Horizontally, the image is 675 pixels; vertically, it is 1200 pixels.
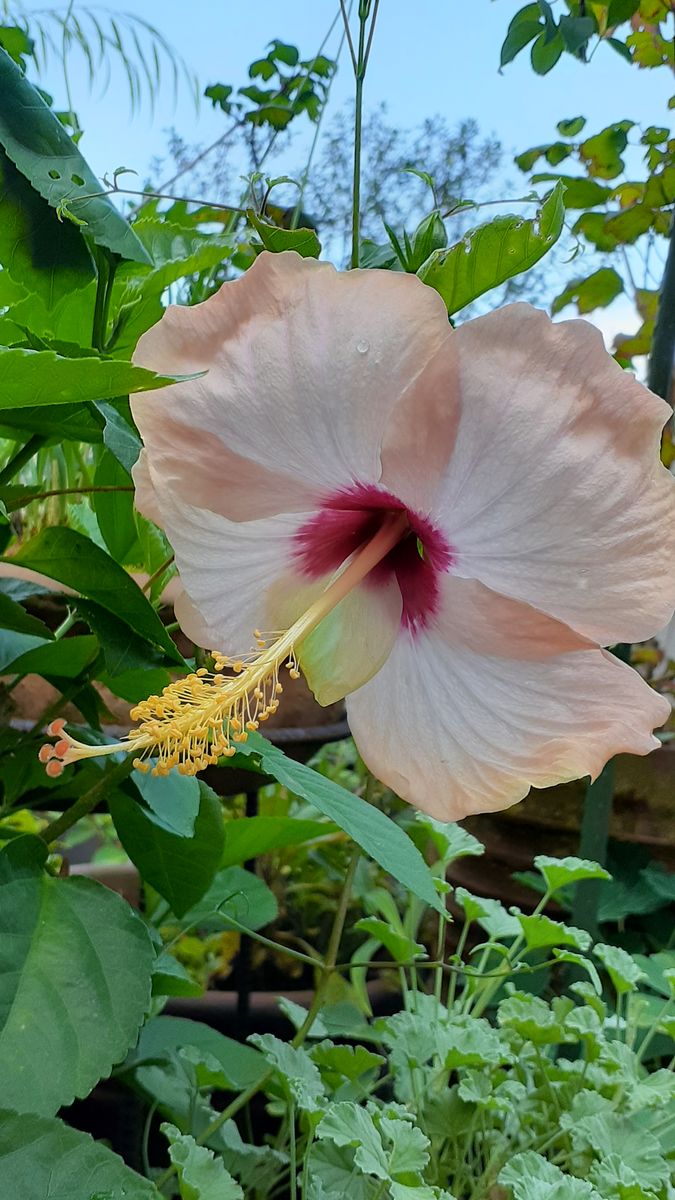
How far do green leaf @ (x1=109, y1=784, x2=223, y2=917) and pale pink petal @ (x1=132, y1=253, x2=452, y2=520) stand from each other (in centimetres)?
19

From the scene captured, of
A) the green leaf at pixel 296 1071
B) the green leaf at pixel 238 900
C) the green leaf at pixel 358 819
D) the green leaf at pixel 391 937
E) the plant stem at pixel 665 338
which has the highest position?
the plant stem at pixel 665 338

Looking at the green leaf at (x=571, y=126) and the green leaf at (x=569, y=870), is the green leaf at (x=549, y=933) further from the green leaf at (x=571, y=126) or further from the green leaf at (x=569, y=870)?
the green leaf at (x=571, y=126)

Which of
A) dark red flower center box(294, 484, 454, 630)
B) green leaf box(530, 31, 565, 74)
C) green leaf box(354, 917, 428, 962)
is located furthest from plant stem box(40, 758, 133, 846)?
green leaf box(530, 31, 565, 74)

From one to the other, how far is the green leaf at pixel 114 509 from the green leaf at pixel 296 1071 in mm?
257

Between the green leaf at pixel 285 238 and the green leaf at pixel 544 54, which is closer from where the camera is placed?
the green leaf at pixel 285 238

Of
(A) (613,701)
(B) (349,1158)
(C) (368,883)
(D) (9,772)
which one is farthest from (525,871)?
(A) (613,701)

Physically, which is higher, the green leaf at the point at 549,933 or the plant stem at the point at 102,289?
the plant stem at the point at 102,289

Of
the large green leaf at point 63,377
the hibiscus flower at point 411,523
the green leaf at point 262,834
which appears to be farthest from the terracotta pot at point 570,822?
the large green leaf at point 63,377

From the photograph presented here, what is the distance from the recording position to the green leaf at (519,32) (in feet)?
1.57

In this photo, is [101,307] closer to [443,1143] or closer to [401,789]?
[401,789]

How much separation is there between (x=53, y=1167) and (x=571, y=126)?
0.80m

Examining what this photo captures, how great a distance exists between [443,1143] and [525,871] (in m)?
0.48

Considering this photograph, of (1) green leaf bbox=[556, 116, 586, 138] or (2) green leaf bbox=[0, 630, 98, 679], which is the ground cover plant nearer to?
(2) green leaf bbox=[0, 630, 98, 679]

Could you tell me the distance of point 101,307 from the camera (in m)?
0.38
